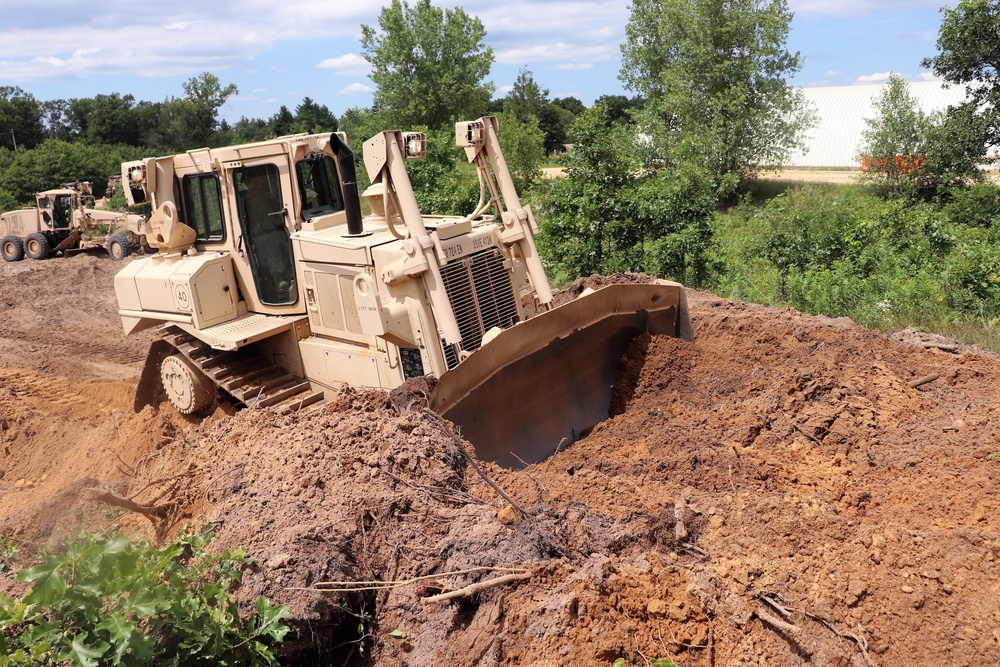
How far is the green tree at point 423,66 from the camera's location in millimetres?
34906

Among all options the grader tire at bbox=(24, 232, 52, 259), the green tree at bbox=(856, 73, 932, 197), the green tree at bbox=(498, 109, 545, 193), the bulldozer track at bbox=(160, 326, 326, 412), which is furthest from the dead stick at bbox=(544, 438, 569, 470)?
the green tree at bbox=(856, 73, 932, 197)

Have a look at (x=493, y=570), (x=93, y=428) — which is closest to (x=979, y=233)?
(x=493, y=570)

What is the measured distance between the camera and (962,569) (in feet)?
13.5

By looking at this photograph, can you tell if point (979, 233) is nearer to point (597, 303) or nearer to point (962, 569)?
point (597, 303)

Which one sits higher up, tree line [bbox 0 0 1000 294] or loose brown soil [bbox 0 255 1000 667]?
tree line [bbox 0 0 1000 294]

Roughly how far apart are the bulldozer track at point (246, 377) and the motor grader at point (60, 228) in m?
15.6

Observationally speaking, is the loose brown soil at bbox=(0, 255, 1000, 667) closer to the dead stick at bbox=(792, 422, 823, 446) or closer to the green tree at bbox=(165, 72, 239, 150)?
the dead stick at bbox=(792, 422, 823, 446)

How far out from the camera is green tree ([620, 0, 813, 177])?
29141 mm

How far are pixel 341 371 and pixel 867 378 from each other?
487 cm

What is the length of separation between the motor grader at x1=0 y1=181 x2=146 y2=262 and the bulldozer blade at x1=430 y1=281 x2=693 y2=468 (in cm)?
1852

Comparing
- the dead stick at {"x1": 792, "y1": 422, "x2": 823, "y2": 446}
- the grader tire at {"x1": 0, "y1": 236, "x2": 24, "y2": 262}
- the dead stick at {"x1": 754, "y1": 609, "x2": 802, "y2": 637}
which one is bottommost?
the dead stick at {"x1": 792, "y1": 422, "x2": 823, "y2": 446}

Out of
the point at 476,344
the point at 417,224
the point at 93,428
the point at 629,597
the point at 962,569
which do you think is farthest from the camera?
the point at 93,428

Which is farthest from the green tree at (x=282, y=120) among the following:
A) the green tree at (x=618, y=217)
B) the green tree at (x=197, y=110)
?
the green tree at (x=618, y=217)

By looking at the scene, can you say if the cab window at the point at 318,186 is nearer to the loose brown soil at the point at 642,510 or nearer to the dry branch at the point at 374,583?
the loose brown soil at the point at 642,510
